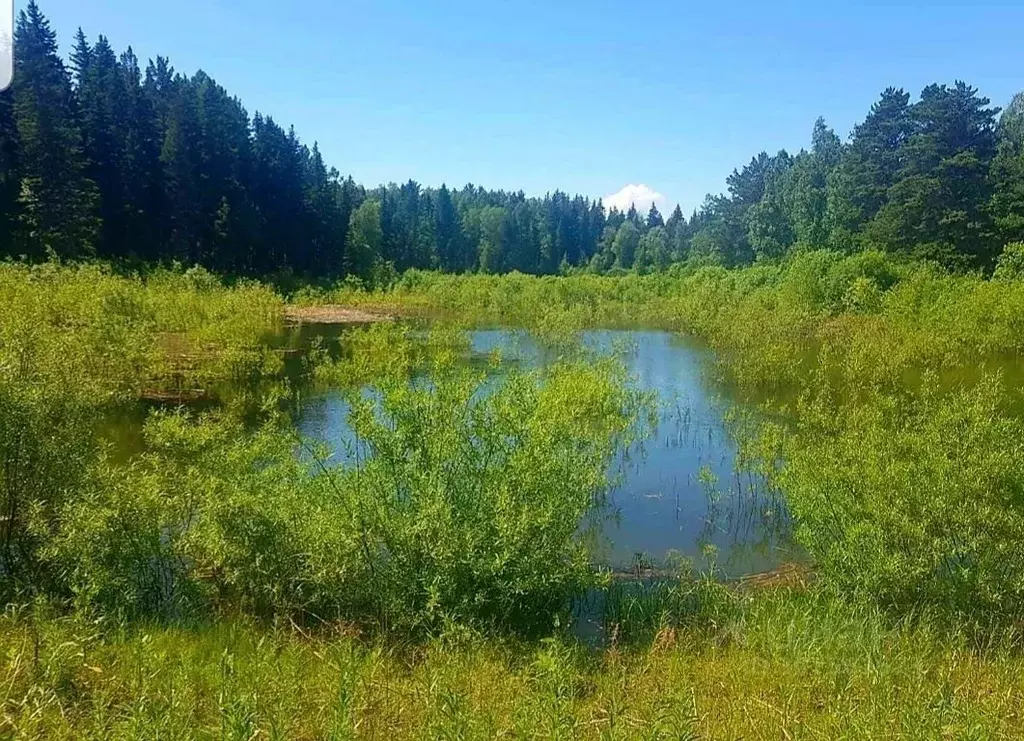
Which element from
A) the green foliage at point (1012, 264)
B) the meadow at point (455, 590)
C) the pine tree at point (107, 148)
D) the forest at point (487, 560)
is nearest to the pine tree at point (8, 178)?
the pine tree at point (107, 148)

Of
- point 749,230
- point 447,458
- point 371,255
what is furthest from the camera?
point 749,230

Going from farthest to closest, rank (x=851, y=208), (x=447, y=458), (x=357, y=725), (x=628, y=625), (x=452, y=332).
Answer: (x=851, y=208), (x=452, y=332), (x=628, y=625), (x=447, y=458), (x=357, y=725)

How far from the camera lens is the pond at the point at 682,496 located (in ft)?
33.8

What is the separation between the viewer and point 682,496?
12602 mm

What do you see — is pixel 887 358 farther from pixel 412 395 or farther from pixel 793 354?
pixel 412 395

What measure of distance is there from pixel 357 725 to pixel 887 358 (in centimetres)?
2058

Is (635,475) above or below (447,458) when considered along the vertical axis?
below

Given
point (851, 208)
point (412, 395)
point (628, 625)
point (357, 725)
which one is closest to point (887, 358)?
point (628, 625)

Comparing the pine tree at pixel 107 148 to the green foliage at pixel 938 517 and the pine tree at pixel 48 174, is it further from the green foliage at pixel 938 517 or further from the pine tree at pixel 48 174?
the green foliage at pixel 938 517

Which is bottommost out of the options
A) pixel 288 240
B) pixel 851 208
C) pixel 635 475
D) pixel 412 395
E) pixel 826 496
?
pixel 635 475

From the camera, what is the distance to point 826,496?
7949 millimetres

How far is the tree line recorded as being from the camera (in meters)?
36.9

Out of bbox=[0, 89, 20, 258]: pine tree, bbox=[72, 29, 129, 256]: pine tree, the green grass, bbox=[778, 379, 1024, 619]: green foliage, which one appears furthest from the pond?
bbox=[72, 29, 129, 256]: pine tree

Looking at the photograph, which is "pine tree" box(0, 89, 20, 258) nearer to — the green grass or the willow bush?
the willow bush
